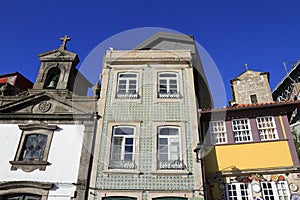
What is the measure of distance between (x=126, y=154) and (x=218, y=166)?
14.7 ft

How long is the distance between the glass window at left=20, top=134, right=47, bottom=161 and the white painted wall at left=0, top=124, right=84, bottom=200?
43 cm

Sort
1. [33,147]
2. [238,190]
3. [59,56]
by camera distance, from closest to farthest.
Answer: [238,190] → [33,147] → [59,56]

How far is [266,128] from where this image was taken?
40.3 ft

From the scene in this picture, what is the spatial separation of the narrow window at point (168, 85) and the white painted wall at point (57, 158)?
4788 mm

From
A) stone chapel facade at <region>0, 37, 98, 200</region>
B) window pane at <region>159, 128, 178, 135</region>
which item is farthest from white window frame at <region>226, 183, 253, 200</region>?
stone chapel facade at <region>0, 37, 98, 200</region>

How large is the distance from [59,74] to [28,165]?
664cm

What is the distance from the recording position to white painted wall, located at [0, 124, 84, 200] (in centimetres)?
1092

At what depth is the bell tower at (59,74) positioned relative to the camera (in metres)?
15.1

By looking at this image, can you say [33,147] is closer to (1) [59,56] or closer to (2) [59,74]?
(2) [59,74]

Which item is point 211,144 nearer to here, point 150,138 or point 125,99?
point 150,138

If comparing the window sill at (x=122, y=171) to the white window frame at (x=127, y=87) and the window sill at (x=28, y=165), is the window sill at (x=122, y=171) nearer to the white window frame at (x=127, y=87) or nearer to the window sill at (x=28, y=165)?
the window sill at (x=28, y=165)

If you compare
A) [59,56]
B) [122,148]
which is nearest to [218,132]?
[122,148]

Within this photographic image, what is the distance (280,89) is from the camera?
118ft

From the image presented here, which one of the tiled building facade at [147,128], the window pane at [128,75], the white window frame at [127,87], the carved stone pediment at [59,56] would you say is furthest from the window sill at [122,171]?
the carved stone pediment at [59,56]
